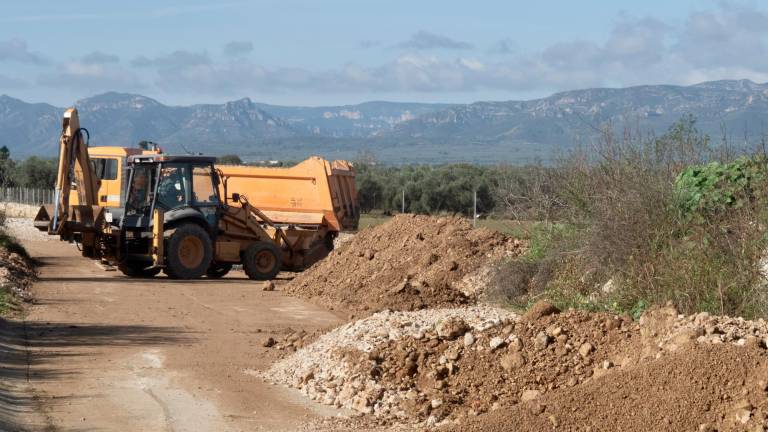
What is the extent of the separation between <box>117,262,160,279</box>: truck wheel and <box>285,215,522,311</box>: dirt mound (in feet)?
11.5

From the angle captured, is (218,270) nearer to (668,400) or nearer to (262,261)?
(262,261)

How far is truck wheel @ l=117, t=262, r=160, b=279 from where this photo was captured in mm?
25652

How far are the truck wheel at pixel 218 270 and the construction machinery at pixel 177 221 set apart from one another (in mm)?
28

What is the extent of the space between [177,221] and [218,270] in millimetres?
2452

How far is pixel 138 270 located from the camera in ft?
84.5

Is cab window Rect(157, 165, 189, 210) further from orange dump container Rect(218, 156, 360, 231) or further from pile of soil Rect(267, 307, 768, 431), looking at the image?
pile of soil Rect(267, 307, 768, 431)

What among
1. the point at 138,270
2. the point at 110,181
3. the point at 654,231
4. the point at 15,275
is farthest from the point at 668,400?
the point at 110,181

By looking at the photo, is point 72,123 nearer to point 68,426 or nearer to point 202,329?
point 202,329

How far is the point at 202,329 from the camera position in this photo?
57.2 feet

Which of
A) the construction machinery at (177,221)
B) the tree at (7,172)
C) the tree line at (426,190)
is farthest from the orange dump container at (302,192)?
the tree at (7,172)

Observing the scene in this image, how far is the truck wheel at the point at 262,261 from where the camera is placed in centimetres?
2581

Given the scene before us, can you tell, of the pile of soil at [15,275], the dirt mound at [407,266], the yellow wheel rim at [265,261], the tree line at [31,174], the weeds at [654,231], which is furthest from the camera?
the tree line at [31,174]

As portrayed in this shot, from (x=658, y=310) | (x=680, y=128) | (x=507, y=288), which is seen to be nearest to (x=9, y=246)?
(x=507, y=288)

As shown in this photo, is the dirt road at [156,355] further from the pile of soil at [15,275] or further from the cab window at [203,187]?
the cab window at [203,187]
